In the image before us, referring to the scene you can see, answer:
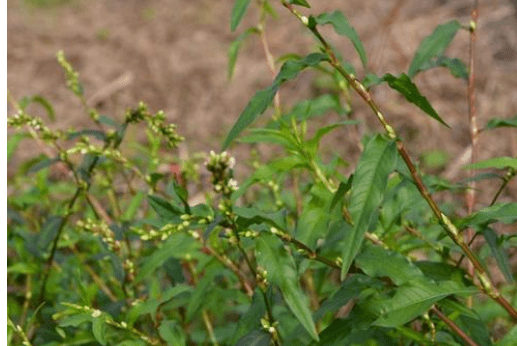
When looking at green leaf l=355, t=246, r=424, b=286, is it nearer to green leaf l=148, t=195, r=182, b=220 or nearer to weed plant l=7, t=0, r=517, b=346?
weed plant l=7, t=0, r=517, b=346

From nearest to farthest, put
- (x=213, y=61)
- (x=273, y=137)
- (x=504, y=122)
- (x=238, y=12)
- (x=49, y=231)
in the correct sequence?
(x=238, y=12) → (x=273, y=137) → (x=504, y=122) → (x=49, y=231) → (x=213, y=61)

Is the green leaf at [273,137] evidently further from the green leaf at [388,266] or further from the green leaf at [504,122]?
the green leaf at [504,122]

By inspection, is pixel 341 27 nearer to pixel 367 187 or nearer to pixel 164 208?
pixel 367 187

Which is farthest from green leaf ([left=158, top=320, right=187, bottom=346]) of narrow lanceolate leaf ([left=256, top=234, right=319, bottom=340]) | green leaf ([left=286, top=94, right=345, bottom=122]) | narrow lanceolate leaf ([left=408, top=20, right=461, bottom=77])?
narrow lanceolate leaf ([left=408, top=20, right=461, bottom=77])

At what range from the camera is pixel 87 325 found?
2811 millimetres

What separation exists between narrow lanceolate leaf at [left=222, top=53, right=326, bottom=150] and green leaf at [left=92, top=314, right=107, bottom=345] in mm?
523

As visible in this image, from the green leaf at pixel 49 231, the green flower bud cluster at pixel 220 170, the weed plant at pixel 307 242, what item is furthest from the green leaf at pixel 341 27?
the green leaf at pixel 49 231

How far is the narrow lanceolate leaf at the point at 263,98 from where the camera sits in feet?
6.28

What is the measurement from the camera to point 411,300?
192 centimetres

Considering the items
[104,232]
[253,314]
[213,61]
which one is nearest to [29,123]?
[104,232]

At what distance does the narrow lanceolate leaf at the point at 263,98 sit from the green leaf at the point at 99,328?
1.72 feet

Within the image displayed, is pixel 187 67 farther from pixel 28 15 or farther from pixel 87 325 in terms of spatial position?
pixel 87 325

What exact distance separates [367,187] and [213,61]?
4620 mm

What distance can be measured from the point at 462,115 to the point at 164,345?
3240mm
